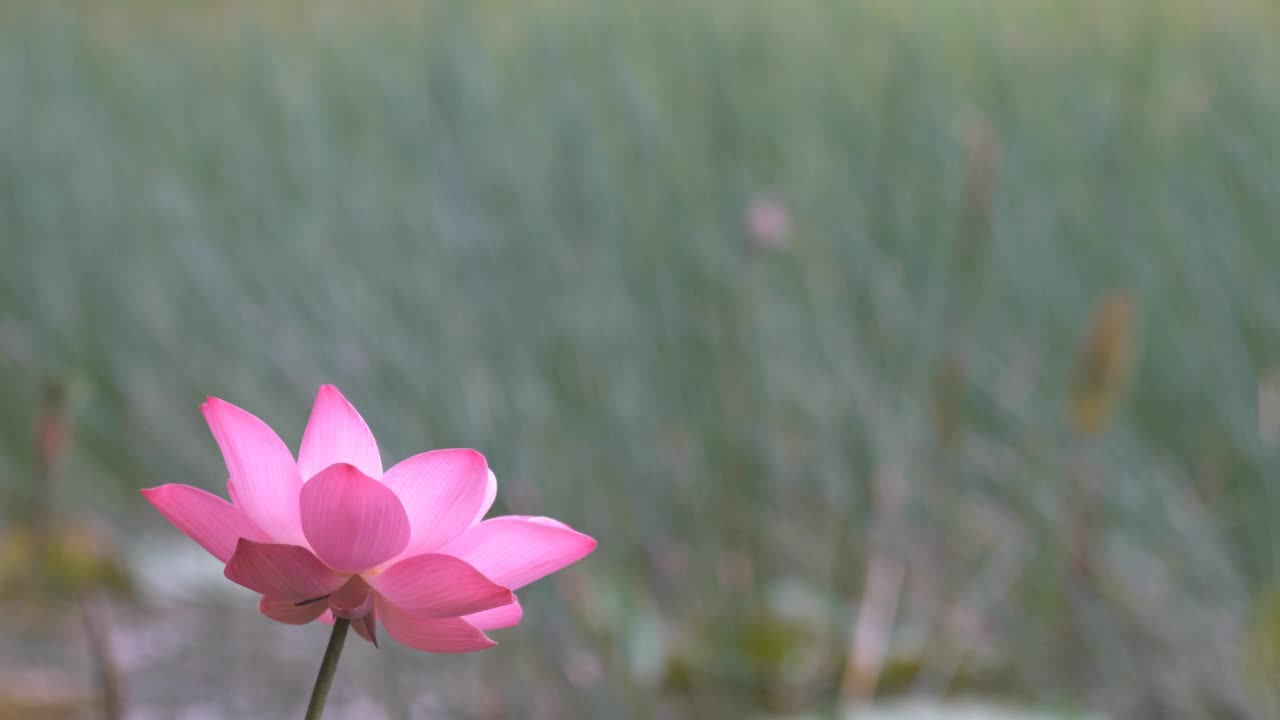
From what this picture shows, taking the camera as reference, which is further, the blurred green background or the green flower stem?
the blurred green background

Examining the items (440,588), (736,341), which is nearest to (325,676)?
(440,588)

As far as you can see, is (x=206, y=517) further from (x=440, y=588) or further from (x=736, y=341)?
(x=736, y=341)

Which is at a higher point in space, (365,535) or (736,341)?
(736,341)

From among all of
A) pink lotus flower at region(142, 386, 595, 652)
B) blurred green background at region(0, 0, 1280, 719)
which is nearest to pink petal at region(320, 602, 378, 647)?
pink lotus flower at region(142, 386, 595, 652)

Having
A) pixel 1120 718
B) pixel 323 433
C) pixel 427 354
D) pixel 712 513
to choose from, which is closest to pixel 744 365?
pixel 712 513

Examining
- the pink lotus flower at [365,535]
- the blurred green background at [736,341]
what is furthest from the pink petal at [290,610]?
the blurred green background at [736,341]

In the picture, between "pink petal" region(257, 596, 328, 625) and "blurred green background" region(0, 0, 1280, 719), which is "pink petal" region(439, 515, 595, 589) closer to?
"pink petal" region(257, 596, 328, 625)

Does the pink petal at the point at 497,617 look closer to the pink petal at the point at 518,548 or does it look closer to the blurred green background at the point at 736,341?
the pink petal at the point at 518,548

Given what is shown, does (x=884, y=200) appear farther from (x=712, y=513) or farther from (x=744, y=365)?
(x=712, y=513)
